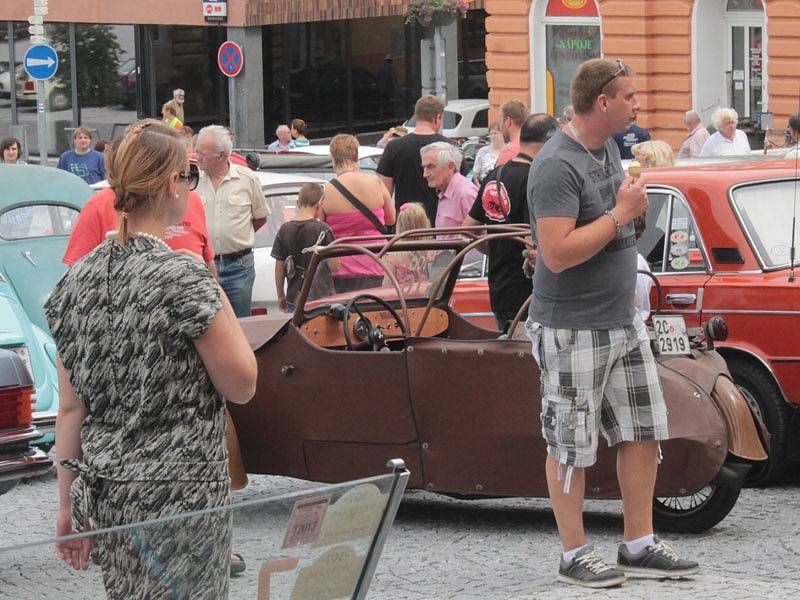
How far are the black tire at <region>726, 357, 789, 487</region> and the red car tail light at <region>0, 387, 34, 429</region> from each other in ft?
10.9

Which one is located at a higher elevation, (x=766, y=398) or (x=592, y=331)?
(x=592, y=331)

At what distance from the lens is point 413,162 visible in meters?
12.0

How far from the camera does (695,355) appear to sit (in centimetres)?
734

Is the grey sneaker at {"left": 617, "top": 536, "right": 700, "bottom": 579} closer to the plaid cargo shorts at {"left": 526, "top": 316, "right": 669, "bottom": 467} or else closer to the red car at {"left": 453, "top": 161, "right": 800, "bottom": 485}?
the plaid cargo shorts at {"left": 526, "top": 316, "right": 669, "bottom": 467}

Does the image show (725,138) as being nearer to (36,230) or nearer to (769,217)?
(36,230)

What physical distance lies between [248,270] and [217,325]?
22.6ft

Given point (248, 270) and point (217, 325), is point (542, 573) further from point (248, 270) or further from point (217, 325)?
point (248, 270)

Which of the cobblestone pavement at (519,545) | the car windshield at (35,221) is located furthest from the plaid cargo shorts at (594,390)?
the car windshield at (35,221)

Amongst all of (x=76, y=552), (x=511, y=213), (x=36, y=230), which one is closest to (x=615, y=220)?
(x=511, y=213)

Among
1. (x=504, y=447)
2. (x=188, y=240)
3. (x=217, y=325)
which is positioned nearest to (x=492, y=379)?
(x=504, y=447)

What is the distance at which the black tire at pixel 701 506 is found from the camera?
716 cm

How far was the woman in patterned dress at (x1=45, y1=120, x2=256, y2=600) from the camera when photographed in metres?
3.83

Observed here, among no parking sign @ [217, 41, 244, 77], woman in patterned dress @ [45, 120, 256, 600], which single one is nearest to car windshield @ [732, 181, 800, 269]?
woman in patterned dress @ [45, 120, 256, 600]

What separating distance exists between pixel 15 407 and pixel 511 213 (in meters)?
2.63
